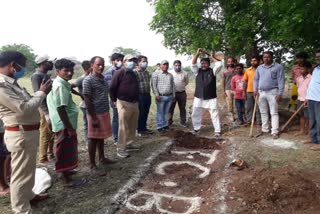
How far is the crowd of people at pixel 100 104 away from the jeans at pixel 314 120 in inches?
0.8

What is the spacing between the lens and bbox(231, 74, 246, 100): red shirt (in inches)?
359

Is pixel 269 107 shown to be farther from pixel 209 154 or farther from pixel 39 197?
pixel 39 197

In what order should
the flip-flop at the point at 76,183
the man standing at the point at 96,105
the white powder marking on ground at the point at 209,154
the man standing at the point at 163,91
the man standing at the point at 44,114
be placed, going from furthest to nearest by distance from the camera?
the man standing at the point at 163,91
the white powder marking on ground at the point at 209,154
the man standing at the point at 44,114
the man standing at the point at 96,105
the flip-flop at the point at 76,183

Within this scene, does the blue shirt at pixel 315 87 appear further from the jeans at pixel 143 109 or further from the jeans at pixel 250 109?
the jeans at pixel 143 109

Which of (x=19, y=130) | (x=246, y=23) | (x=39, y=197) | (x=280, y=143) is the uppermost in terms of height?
(x=246, y=23)

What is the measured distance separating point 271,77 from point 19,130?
5626 millimetres

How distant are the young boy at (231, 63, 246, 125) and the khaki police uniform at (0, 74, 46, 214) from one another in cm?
620

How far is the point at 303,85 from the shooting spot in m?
7.53

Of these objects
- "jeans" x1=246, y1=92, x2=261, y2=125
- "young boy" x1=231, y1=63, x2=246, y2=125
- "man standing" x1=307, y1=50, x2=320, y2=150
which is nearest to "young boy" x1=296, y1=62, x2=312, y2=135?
"man standing" x1=307, y1=50, x2=320, y2=150

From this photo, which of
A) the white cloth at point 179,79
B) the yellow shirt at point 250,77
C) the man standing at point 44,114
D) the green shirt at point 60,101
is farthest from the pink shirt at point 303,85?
the man standing at point 44,114

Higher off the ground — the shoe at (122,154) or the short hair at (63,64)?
the short hair at (63,64)

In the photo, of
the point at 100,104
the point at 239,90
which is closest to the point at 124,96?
the point at 100,104

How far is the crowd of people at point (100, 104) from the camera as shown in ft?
13.2

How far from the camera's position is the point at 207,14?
516 inches
